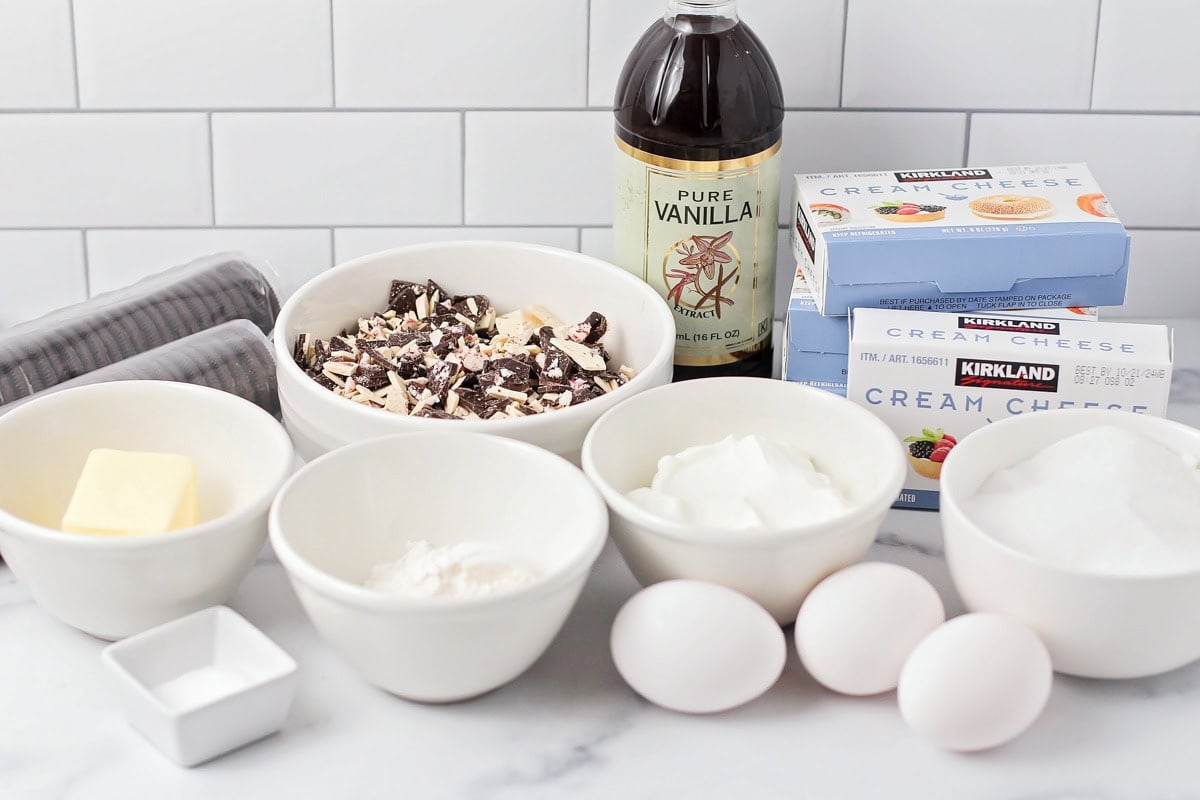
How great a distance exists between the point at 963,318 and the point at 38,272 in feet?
2.61

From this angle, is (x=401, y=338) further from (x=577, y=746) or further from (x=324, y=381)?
(x=577, y=746)

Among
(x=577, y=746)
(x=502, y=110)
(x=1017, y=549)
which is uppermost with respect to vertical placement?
(x=502, y=110)

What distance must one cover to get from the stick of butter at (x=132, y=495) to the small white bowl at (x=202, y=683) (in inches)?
2.5

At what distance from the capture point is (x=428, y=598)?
78cm

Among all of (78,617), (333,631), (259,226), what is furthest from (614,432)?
(259,226)

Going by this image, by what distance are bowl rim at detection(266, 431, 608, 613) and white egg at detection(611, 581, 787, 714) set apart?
0.16 ft

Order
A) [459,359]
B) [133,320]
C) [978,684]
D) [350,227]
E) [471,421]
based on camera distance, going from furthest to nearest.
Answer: [350,227]
[133,320]
[459,359]
[471,421]
[978,684]

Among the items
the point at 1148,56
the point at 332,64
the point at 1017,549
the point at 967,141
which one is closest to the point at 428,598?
the point at 1017,549

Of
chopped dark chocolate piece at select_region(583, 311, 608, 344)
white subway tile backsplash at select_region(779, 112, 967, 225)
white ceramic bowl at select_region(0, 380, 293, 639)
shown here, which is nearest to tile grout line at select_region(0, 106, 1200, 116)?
white subway tile backsplash at select_region(779, 112, 967, 225)

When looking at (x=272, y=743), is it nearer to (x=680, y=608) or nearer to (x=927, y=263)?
(x=680, y=608)

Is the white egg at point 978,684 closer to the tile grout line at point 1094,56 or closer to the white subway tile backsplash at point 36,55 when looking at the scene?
the tile grout line at point 1094,56

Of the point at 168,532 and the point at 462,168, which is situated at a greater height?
the point at 462,168

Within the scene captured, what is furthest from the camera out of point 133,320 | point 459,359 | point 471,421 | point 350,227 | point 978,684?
point 350,227
